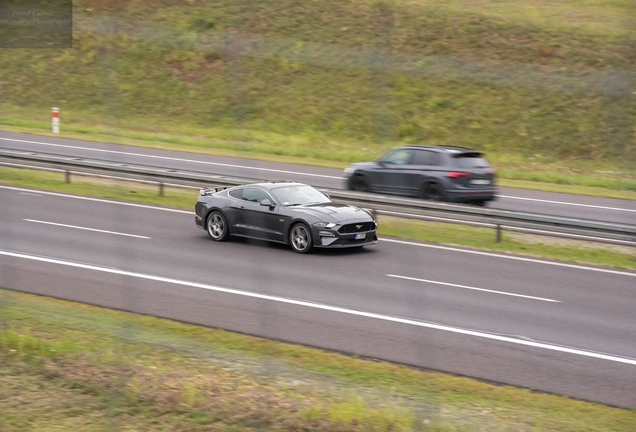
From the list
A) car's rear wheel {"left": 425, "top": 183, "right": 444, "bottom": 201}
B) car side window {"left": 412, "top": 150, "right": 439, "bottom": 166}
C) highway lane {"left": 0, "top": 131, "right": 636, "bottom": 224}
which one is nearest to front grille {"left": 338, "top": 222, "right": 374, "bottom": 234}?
car's rear wheel {"left": 425, "top": 183, "right": 444, "bottom": 201}

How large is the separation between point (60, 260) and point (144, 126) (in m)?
17.6

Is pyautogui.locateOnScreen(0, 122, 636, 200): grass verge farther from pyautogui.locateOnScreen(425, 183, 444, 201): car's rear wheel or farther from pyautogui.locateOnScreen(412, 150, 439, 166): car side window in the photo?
pyautogui.locateOnScreen(425, 183, 444, 201): car's rear wheel

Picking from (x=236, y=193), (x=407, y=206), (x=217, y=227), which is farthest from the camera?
(x=407, y=206)

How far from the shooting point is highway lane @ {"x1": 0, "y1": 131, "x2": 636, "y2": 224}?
21594 millimetres

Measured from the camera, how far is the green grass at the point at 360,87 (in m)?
24.8

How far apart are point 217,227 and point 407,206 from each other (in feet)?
12.4

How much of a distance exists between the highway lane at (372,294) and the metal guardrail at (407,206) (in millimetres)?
910

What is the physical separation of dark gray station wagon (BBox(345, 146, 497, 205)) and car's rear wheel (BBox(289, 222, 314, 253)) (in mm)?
5232

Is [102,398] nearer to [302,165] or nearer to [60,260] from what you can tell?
[60,260]

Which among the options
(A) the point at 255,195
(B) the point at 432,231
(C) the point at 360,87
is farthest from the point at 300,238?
(C) the point at 360,87

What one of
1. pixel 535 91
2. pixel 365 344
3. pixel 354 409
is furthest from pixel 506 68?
pixel 354 409

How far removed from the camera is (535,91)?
30016mm

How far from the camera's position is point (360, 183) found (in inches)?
817

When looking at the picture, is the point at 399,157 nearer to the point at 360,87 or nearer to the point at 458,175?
the point at 458,175
